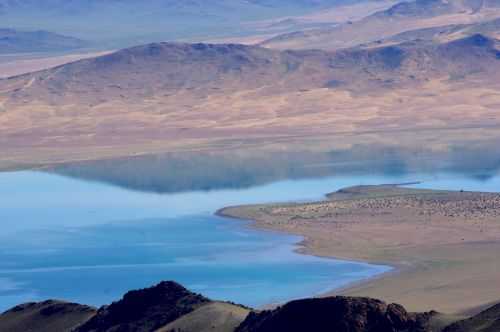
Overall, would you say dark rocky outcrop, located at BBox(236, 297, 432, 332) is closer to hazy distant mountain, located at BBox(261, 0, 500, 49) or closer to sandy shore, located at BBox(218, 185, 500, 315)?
sandy shore, located at BBox(218, 185, 500, 315)

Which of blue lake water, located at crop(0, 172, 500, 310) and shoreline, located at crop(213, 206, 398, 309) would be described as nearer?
shoreline, located at crop(213, 206, 398, 309)

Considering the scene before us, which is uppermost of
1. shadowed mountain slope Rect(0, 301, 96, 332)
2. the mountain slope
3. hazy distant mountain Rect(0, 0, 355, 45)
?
hazy distant mountain Rect(0, 0, 355, 45)

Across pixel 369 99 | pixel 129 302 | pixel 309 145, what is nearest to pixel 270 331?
pixel 129 302

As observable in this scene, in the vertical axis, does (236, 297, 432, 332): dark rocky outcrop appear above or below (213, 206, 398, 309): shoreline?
above

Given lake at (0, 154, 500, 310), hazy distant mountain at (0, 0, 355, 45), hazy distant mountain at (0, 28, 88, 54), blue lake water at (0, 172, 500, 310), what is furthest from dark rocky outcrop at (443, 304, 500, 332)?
hazy distant mountain at (0, 0, 355, 45)

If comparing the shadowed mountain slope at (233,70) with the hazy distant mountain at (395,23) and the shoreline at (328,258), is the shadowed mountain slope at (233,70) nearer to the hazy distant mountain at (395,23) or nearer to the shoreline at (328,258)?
the hazy distant mountain at (395,23)

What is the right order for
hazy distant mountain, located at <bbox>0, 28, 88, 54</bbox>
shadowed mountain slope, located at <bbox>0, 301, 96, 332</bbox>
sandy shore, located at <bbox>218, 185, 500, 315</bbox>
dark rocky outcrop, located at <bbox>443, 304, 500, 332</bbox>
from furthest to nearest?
hazy distant mountain, located at <bbox>0, 28, 88, 54</bbox> < sandy shore, located at <bbox>218, 185, 500, 315</bbox> < shadowed mountain slope, located at <bbox>0, 301, 96, 332</bbox> < dark rocky outcrop, located at <bbox>443, 304, 500, 332</bbox>
